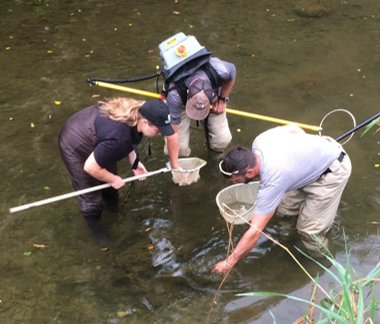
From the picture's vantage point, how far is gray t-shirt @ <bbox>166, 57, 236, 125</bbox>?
383cm

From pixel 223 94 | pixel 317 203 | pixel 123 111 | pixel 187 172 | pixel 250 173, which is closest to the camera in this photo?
pixel 250 173

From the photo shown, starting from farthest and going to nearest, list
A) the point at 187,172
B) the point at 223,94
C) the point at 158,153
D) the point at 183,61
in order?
the point at 158,153
the point at 223,94
the point at 187,172
the point at 183,61

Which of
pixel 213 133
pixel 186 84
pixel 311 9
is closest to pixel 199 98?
pixel 186 84

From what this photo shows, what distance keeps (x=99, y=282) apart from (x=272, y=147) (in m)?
1.95

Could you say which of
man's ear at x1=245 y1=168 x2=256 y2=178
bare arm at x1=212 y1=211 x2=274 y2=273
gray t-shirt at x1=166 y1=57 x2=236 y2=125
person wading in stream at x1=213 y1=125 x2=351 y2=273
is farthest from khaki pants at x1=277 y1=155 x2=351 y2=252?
gray t-shirt at x1=166 y1=57 x2=236 y2=125

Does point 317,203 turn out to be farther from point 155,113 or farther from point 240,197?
point 155,113

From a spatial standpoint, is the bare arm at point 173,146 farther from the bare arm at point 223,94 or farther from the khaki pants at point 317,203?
the khaki pants at point 317,203

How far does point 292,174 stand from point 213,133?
1.66 metres

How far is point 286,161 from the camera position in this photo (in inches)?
123

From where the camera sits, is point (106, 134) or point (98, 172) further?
point (98, 172)

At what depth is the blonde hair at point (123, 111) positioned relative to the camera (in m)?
3.12

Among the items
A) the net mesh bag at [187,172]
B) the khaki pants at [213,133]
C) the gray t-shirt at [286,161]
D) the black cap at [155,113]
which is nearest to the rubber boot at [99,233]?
the net mesh bag at [187,172]

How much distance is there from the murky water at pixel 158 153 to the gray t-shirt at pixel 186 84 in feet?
2.91

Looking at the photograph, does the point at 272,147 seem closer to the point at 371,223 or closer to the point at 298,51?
the point at 371,223
